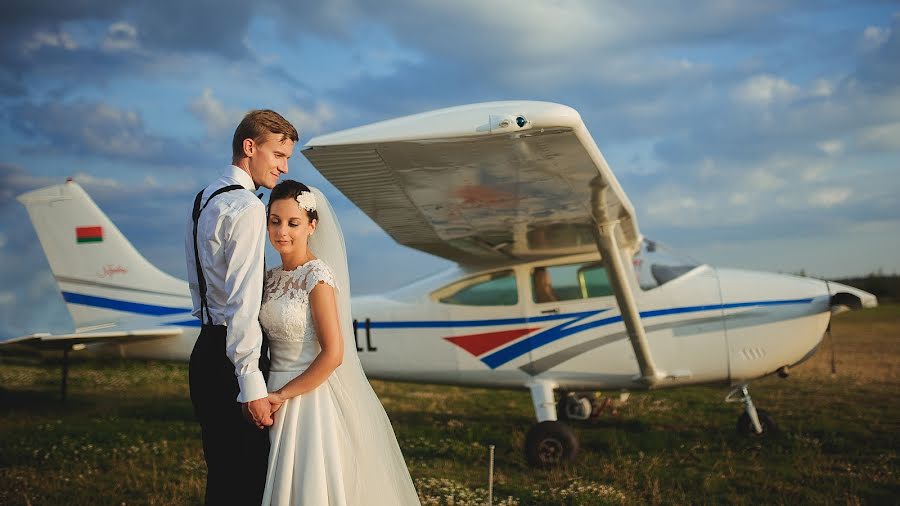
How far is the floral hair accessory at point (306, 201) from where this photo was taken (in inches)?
101

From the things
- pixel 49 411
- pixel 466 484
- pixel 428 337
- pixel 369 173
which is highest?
pixel 369 173

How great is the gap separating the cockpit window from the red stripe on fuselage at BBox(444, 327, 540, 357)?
1.27 metres

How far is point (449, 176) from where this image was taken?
4266 mm

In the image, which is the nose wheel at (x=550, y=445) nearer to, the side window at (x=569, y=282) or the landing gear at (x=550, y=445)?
the landing gear at (x=550, y=445)

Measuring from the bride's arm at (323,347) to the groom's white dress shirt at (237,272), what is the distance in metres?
0.17

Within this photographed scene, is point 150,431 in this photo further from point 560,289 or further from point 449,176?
point 449,176

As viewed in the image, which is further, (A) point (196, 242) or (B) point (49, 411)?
(B) point (49, 411)

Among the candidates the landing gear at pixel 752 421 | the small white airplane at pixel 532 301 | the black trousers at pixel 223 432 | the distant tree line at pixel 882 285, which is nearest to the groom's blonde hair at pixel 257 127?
the black trousers at pixel 223 432

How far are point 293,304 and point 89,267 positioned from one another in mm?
7241

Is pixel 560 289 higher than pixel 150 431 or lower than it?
higher

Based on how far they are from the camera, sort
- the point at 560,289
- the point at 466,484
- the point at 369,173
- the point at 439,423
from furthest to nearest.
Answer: the point at 439,423, the point at 560,289, the point at 466,484, the point at 369,173

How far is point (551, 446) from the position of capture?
595 centimetres

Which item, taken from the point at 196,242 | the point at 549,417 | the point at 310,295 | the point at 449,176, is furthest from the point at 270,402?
the point at 549,417

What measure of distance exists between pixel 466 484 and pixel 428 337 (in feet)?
7.37
